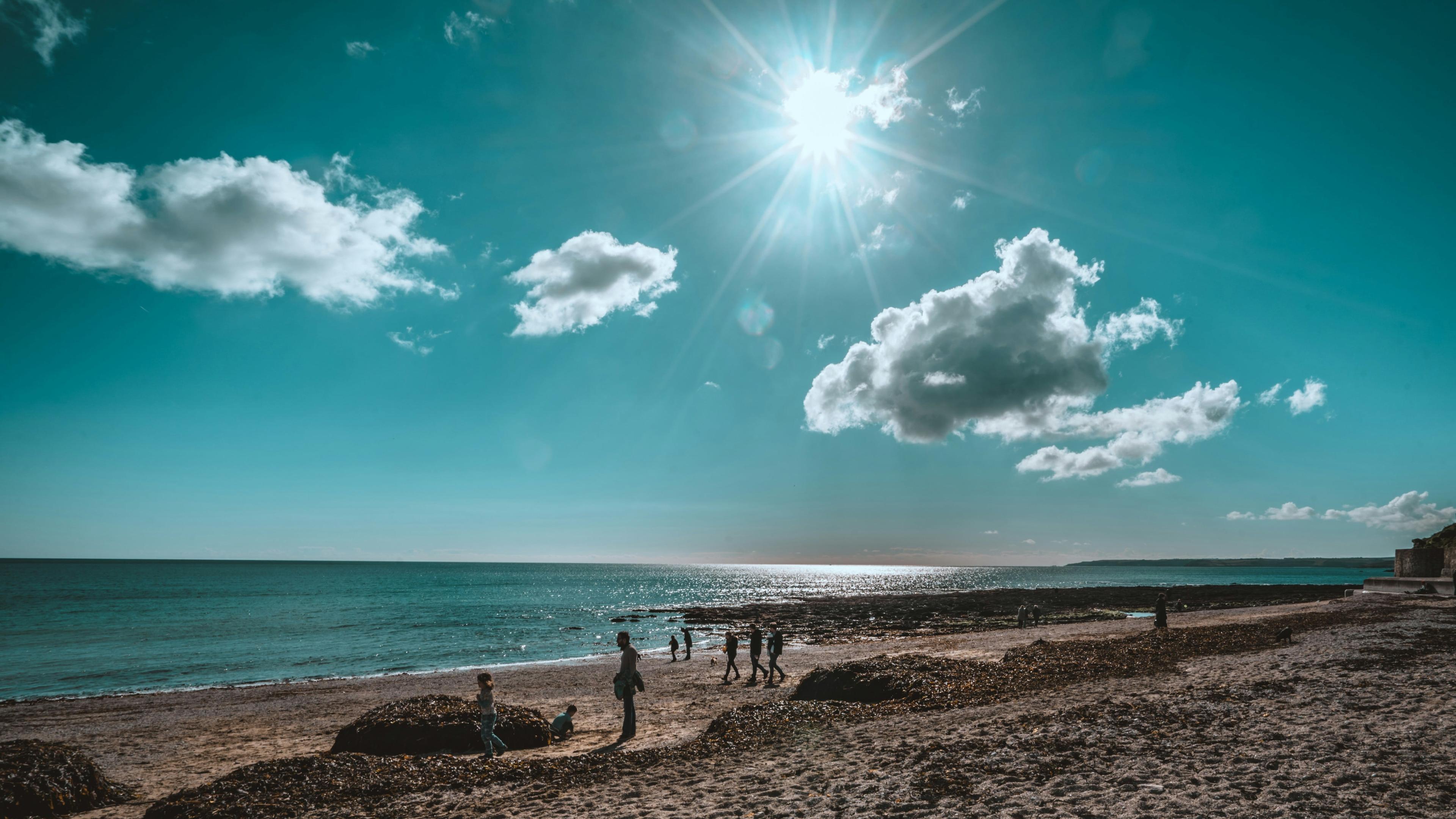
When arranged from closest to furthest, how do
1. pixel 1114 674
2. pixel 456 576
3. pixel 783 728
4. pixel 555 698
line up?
1. pixel 783 728
2. pixel 1114 674
3. pixel 555 698
4. pixel 456 576

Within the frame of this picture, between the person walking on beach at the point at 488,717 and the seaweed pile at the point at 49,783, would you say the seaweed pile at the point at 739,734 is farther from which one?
the seaweed pile at the point at 49,783

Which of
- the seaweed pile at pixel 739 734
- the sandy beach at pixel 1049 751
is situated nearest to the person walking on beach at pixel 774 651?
the sandy beach at pixel 1049 751

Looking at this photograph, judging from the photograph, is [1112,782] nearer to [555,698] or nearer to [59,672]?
[555,698]

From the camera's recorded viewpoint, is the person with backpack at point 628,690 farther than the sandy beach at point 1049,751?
Yes

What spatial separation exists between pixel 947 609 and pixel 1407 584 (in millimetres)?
36435

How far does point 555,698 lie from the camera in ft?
74.3

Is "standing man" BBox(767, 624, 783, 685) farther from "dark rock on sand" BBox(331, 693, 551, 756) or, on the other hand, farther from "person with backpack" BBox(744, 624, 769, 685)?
"dark rock on sand" BBox(331, 693, 551, 756)

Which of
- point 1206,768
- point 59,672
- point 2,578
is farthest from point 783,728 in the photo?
point 2,578

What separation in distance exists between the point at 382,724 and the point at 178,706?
16.7 metres

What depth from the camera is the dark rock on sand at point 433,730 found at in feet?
43.8

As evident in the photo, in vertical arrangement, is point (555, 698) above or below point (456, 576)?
above

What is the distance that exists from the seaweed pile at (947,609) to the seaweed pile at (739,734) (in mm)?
24317

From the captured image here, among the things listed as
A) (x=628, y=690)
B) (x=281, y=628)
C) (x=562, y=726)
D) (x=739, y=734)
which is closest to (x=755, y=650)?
(x=562, y=726)

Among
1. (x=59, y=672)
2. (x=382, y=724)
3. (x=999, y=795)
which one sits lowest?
(x=59, y=672)
